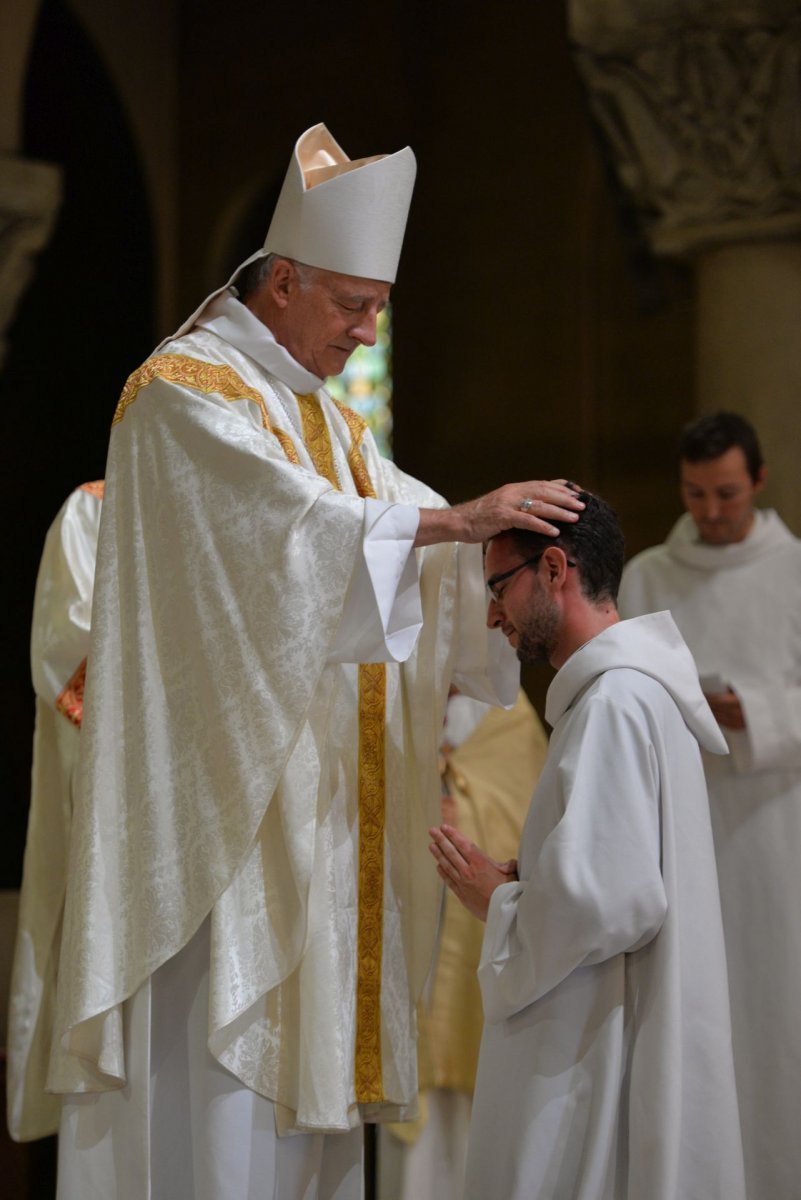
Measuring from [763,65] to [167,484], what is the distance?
3157 mm

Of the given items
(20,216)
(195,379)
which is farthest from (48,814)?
(20,216)

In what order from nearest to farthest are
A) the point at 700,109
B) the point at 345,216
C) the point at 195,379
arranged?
the point at 195,379
the point at 345,216
the point at 700,109

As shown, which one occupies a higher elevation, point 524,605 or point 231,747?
point 524,605

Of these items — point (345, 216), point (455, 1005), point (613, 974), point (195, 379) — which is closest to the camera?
point (613, 974)

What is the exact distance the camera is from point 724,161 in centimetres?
542

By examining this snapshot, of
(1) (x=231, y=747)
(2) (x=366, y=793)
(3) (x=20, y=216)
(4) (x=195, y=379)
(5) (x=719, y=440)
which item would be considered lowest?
(2) (x=366, y=793)

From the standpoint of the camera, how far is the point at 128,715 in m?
2.99

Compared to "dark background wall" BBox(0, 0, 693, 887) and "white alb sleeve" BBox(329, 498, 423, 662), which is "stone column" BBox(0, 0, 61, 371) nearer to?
"dark background wall" BBox(0, 0, 693, 887)

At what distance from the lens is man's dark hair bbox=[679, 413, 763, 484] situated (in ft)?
14.4

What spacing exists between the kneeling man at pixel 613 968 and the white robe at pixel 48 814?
1.77 meters

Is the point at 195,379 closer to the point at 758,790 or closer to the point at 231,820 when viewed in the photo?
the point at 231,820

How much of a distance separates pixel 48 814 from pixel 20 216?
257 centimetres

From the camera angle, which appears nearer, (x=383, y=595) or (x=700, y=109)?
(x=383, y=595)

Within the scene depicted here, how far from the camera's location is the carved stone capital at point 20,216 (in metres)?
5.84
